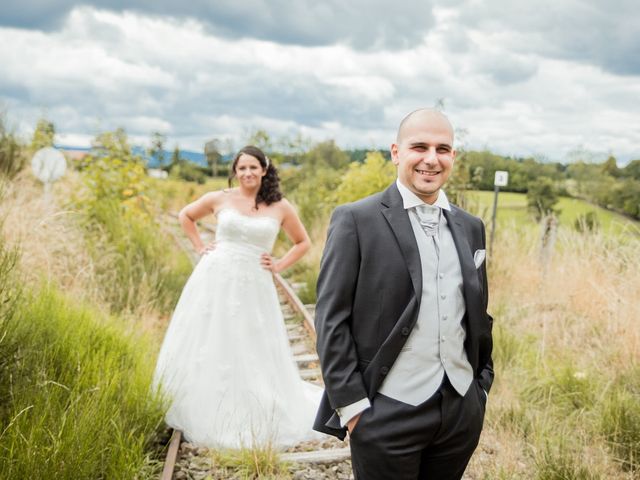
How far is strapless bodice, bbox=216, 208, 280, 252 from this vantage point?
5148 millimetres

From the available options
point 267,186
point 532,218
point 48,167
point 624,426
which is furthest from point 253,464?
point 532,218

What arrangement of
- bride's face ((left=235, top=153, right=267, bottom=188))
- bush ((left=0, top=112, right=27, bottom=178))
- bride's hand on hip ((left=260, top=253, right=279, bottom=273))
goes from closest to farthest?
bride's face ((left=235, top=153, right=267, bottom=188)) < bride's hand on hip ((left=260, top=253, right=279, bottom=273)) < bush ((left=0, top=112, right=27, bottom=178))

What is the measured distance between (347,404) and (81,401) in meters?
2.27

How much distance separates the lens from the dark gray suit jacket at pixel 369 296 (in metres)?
2.12

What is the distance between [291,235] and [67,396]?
248 cm

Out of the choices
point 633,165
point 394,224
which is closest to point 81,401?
point 394,224

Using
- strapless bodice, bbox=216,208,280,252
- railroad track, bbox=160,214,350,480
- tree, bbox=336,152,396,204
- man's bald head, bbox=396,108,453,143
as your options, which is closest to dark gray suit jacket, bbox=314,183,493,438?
man's bald head, bbox=396,108,453,143

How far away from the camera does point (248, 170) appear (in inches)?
202

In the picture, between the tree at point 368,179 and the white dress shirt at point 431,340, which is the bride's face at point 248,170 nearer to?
the white dress shirt at point 431,340

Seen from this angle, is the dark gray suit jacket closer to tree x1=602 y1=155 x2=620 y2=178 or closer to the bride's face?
the bride's face

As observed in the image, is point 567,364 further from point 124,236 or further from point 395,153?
point 124,236

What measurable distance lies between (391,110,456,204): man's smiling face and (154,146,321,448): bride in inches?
116

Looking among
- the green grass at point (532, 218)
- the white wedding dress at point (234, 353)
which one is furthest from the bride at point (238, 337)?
the green grass at point (532, 218)

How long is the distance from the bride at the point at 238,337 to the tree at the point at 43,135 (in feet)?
33.2
